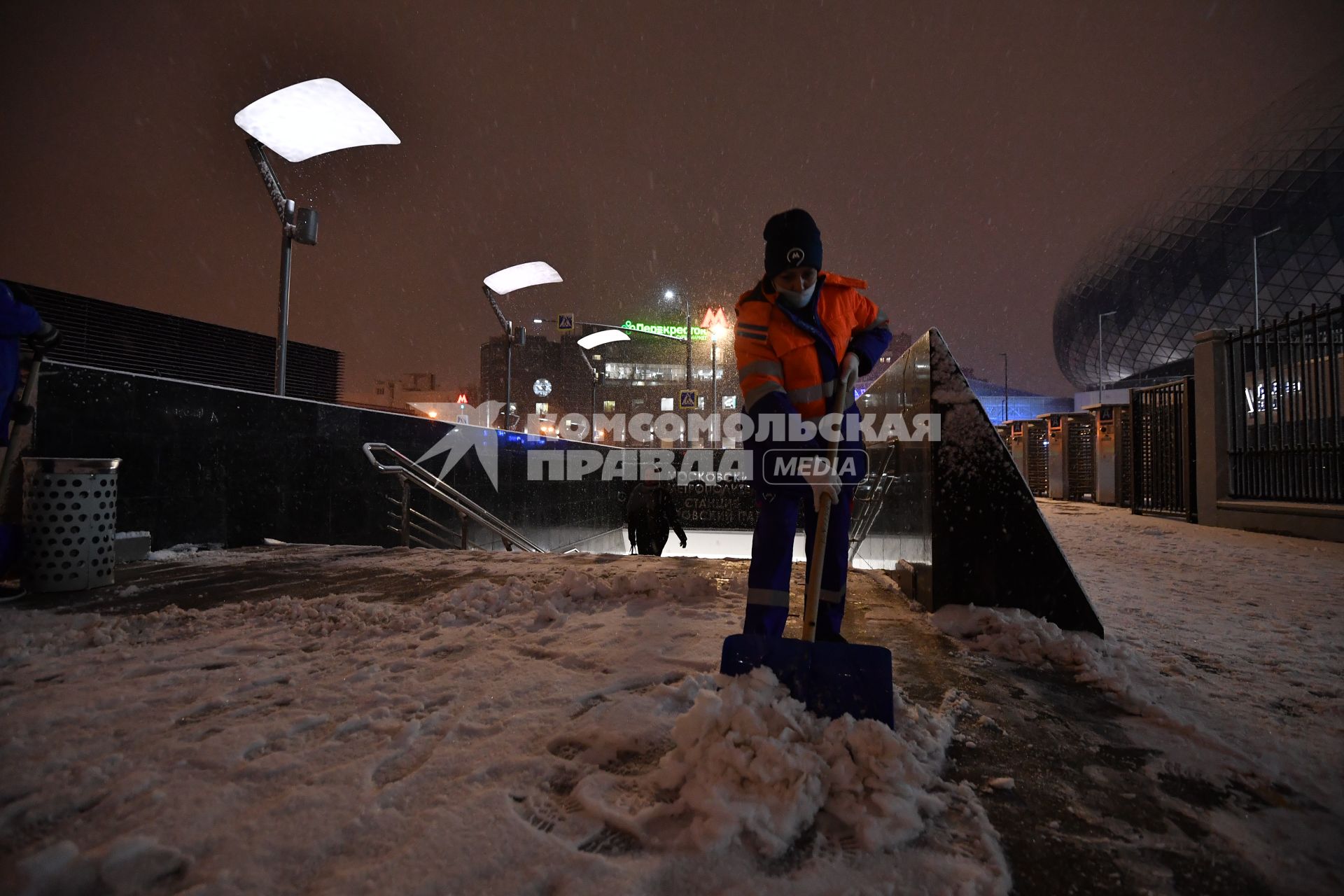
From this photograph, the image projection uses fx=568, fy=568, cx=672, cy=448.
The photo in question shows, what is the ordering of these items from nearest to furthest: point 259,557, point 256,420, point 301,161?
point 259,557
point 256,420
point 301,161

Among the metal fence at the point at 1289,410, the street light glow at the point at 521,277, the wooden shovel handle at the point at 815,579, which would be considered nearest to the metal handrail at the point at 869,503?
the wooden shovel handle at the point at 815,579

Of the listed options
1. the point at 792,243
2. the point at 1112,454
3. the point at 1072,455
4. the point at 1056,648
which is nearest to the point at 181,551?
the point at 792,243

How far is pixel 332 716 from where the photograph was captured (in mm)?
1931

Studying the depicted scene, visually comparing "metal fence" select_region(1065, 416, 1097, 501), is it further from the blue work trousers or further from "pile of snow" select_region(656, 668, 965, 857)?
"pile of snow" select_region(656, 668, 965, 857)

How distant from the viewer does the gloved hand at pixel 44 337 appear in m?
3.64

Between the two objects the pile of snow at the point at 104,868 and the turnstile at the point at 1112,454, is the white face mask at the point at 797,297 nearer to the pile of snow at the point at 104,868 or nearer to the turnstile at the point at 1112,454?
the pile of snow at the point at 104,868

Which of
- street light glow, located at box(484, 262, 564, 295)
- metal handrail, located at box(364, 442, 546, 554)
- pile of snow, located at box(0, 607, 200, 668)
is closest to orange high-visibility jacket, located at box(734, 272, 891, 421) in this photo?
pile of snow, located at box(0, 607, 200, 668)

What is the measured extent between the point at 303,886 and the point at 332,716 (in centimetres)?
89

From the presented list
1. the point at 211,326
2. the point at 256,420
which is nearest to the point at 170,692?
the point at 256,420

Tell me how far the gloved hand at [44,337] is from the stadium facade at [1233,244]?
56.3 m

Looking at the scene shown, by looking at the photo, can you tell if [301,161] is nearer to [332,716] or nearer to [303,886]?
[332,716]

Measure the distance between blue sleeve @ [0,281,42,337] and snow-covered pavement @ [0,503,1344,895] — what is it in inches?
68.1

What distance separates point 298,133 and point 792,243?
252 inches

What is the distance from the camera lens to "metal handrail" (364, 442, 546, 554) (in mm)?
6039
